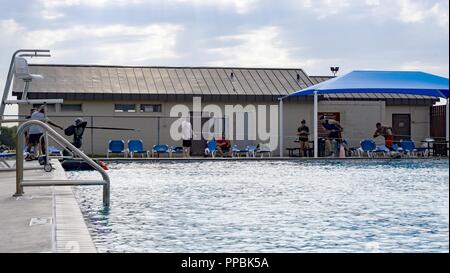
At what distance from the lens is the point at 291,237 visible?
19.2 ft

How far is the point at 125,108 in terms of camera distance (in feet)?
90.4

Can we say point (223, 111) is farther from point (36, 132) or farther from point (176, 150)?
point (36, 132)

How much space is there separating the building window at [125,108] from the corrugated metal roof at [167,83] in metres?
0.59

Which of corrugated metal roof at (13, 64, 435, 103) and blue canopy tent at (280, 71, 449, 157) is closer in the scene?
blue canopy tent at (280, 71, 449, 157)

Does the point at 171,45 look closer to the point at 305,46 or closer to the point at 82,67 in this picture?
the point at 305,46

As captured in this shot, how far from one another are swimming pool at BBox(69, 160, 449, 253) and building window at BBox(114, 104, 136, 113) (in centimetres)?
1567

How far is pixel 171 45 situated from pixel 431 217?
10.8ft

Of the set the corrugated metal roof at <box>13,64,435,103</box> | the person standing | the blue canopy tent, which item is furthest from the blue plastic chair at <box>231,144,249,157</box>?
the person standing

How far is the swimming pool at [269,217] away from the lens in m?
5.50

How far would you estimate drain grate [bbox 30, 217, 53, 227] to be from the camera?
5.64 meters

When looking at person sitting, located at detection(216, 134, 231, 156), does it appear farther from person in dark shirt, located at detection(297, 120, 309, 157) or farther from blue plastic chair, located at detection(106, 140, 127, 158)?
blue plastic chair, located at detection(106, 140, 127, 158)

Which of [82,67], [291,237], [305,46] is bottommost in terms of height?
[291,237]
